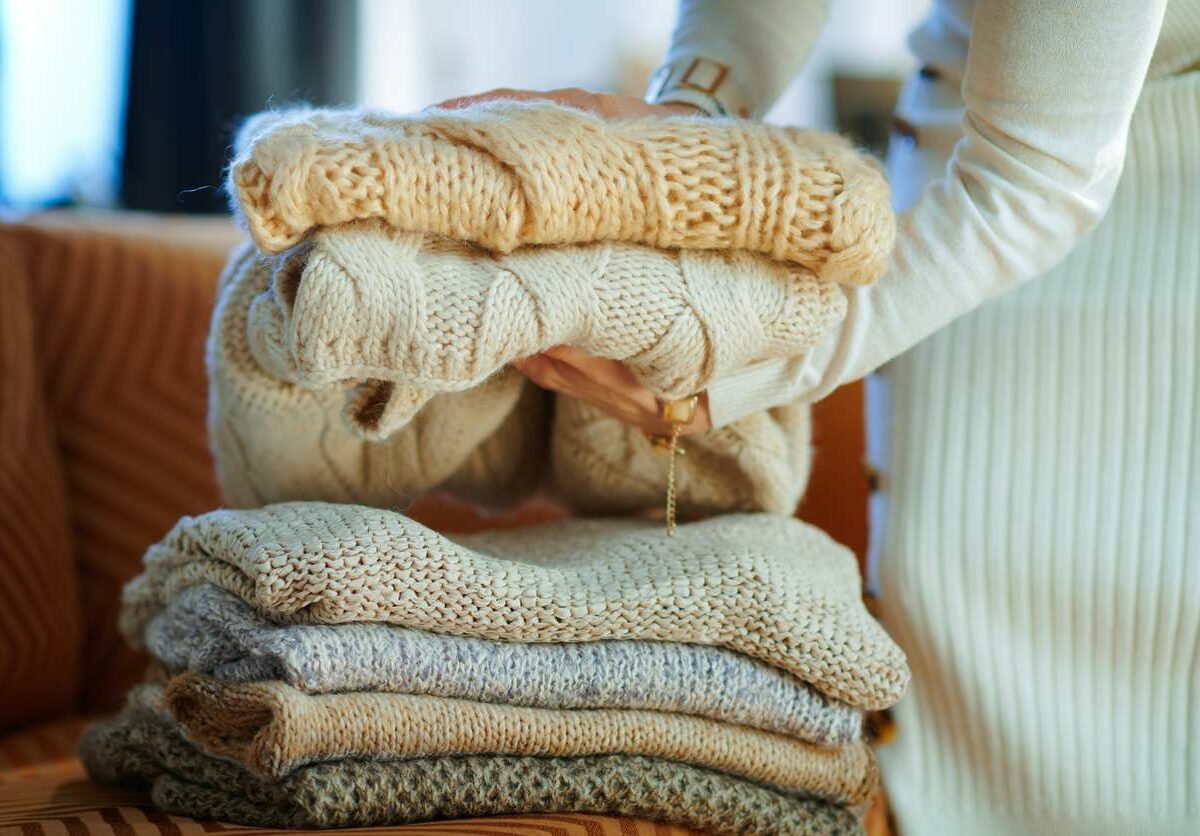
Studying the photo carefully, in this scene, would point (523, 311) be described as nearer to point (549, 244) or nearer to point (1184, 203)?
point (549, 244)

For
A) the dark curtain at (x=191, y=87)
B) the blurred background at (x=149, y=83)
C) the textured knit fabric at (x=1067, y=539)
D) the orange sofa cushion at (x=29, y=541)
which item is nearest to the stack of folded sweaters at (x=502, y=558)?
the textured knit fabric at (x=1067, y=539)

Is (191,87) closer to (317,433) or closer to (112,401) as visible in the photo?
(112,401)

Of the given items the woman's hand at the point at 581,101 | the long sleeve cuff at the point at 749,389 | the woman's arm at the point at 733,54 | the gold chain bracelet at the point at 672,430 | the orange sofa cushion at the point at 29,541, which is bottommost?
the orange sofa cushion at the point at 29,541

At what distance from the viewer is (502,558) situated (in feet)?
2.02

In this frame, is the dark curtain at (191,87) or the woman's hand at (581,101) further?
the dark curtain at (191,87)

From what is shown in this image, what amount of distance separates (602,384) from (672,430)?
0.05m

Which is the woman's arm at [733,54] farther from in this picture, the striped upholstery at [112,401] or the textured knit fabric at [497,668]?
the striped upholstery at [112,401]

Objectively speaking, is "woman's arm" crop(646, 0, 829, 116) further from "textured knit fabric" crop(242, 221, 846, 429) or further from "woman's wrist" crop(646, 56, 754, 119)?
"textured knit fabric" crop(242, 221, 846, 429)

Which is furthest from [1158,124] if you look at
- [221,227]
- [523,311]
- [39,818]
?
[221,227]

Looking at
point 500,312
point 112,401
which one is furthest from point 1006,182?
point 112,401

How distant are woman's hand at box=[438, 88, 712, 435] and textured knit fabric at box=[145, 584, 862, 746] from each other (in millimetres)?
132

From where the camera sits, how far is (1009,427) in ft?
2.28

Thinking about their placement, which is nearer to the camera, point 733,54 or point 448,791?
point 448,791

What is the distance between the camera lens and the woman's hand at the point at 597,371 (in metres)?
0.59
